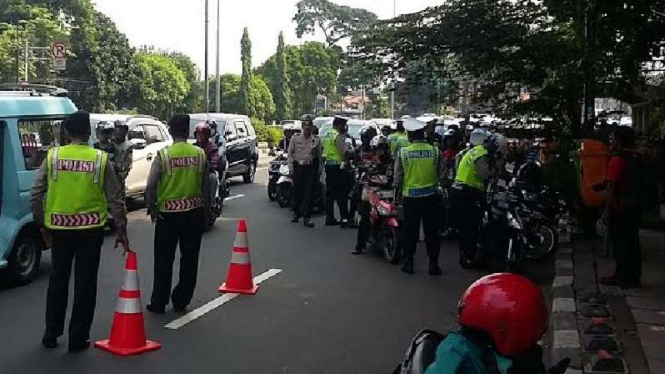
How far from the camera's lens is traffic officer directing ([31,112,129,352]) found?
19.8ft

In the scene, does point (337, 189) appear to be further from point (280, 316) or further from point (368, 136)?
point (280, 316)

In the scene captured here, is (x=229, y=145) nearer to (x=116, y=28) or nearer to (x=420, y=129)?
(x=420, y=129)

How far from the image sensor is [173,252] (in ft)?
23.8

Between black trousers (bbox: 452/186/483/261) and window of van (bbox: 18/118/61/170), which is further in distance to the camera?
black trousers (bbox: 452/186/483/261)

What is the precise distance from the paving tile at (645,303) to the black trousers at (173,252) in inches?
155

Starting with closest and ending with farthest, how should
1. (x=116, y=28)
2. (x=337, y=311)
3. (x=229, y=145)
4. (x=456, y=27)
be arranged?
(x=337, y=311) → (x=456, y=27) → (x=229, y=145) → (x=116, y=28)

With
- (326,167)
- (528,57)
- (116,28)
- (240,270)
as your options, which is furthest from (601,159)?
(116,28)

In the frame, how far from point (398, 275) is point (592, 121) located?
386 cm

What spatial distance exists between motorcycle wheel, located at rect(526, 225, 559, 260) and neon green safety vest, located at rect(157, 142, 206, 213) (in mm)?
4783

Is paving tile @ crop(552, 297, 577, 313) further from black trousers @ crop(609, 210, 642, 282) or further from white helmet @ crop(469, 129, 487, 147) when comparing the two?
white helmet @ crop(469, 129, 487, 147)

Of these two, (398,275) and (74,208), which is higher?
(74,208)

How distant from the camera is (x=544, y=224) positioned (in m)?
10.4

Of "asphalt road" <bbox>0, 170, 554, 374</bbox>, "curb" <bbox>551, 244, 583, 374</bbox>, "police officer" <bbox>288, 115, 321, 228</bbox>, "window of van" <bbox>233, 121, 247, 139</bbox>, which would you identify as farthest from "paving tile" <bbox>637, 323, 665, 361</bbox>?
"window of van" <bbox>233, 121, 247, 139</bbox>

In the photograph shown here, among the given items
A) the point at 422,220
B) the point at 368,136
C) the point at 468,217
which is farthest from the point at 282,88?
the point at 422,220
